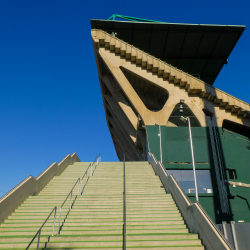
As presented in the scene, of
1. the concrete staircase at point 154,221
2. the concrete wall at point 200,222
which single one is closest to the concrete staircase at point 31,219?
the concrete staircase at point 154,221

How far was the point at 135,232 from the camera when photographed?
26.9 feet

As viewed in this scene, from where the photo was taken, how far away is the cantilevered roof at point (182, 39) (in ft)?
88.4

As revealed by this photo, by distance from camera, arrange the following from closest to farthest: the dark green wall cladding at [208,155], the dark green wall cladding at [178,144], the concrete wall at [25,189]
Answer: the concrete wall at [25,189] < the dark green wall cladding at [208,155] < the dark green wall cladding at [178,144]

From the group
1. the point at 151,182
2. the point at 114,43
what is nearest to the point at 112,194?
the point at 151,182

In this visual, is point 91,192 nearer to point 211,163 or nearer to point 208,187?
point 208,187

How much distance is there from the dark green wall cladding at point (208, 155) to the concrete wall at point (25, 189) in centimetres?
816

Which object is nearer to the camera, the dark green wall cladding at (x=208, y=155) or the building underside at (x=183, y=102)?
the dark green wall cladding at (x=208, y=155)

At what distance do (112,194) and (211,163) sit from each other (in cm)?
989

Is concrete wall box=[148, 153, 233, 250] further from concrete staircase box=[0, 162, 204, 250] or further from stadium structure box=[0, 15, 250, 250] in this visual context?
concrete staircase box=[0, 162, 204, 250]

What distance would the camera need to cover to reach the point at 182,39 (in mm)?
28531

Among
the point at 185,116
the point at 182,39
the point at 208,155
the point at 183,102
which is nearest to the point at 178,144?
the point at 208,155

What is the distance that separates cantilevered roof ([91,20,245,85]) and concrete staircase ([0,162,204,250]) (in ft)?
61.7

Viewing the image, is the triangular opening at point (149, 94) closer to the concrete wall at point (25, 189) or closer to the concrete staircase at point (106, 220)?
the concrete wall at point (25, 189)

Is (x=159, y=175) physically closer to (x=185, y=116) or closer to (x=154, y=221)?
(x=154, y=221)
